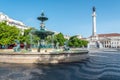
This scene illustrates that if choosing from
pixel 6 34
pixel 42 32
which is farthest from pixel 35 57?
pixel 6 34

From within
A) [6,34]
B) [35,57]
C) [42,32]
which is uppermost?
[6,34]

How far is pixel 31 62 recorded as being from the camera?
24.0m

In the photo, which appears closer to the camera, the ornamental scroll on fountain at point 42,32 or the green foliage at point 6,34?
the ornamental scroll on fountain at point 42,32

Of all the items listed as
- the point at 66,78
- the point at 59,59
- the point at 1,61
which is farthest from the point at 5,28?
the point at 66,78

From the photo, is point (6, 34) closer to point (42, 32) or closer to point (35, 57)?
point (42, 32)

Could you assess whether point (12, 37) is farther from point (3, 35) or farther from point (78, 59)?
point (78, 59)

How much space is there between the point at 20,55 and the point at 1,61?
3.08 m

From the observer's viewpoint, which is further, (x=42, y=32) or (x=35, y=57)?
(x=42, y=32)

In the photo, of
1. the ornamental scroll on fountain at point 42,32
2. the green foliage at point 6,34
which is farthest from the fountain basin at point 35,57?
the green foliage at point 6,34

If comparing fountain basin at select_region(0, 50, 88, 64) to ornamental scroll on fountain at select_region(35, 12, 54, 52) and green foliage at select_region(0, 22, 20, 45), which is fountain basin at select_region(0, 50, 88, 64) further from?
green foliage at select_region(0, 22, 20, 45)

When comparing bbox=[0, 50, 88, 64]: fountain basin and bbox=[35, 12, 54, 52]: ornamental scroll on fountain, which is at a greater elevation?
bbox=[35, 12, 54, 52]: ornamental scroll on fountain

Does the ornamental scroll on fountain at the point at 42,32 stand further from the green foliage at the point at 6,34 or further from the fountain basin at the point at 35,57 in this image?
Result: the green foliage at the point at 6,34

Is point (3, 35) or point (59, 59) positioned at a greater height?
point (3, 35)

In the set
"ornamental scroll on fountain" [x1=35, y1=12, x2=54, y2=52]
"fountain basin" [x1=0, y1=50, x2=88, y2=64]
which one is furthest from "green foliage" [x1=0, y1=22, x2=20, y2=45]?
"fountain basin" [x1=0, y1=50, x2=88, y2=64]
